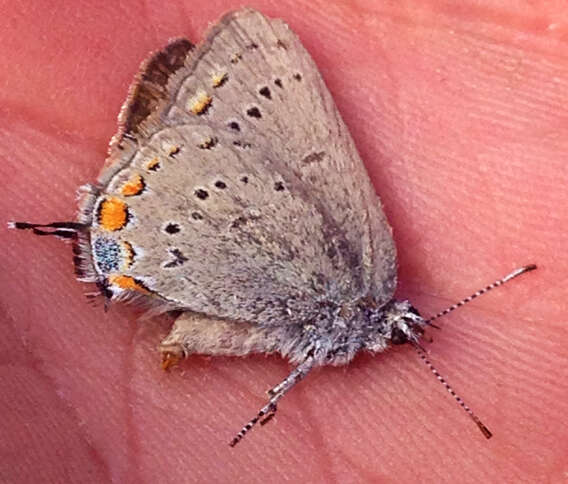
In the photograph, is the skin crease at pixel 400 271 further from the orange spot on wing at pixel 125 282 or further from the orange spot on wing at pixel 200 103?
the orange spot on wing at pixel 200 103

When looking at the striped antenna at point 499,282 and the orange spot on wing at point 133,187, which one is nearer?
the orange spot on wing at point 133,187

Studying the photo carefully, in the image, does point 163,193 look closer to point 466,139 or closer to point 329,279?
point 329,279

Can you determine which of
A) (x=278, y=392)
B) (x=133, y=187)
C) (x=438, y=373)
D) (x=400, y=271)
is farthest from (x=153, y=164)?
(x=438, y=373)

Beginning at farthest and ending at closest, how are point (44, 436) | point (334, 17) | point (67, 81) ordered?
point (334, 17), point (67, 81), point (44, 436)

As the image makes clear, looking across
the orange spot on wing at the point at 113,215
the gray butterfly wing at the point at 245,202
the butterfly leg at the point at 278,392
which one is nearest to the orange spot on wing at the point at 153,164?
the gray butterfly wing at the point at 245,202

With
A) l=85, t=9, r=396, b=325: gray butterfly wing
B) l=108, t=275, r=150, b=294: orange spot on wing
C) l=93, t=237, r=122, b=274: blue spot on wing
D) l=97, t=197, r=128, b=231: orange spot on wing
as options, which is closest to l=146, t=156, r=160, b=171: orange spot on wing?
l=85, t=9, r=396, b=325: gray butterfly wing

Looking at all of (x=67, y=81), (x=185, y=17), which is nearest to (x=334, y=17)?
(x=185, y=17)
